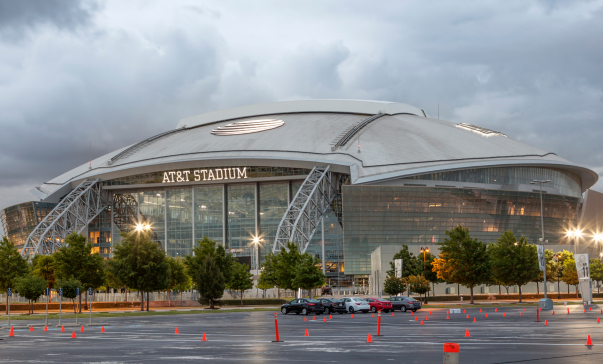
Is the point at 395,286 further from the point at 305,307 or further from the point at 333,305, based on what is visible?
the point at 305,307

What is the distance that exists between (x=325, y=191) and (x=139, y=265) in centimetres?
3986

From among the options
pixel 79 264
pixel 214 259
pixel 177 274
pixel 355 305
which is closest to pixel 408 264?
pixel 214 259

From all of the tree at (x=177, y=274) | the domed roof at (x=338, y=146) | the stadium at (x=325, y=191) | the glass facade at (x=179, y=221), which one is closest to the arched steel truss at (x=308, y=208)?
the stadium at (x=325, y=191)

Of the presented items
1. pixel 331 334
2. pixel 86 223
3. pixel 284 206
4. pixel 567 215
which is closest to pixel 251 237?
pixel 284 206

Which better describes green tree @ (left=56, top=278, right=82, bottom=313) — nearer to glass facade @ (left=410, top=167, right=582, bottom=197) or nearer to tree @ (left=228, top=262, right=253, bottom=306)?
tree @ (left=228, top=262, right=253, bottom=306)

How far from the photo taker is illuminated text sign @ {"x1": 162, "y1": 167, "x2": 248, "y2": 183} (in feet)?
332

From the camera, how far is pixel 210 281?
6638 cm

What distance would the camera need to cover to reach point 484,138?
107000mm

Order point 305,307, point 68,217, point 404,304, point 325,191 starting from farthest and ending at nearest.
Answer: point 68,217 < point 325,191 < point 404,304 < point 305,307

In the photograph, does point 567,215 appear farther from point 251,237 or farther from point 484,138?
point 251,237

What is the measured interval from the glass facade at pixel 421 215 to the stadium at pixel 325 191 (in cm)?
16

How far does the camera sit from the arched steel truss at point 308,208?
88.1 meters

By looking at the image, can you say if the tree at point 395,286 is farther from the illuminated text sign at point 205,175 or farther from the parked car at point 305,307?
the illuminated text sign at point 205,175

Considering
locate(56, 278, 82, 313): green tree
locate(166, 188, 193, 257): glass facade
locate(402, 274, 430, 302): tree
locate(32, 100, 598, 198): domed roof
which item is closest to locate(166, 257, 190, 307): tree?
locate(56, 278, 82, 313): green tree
